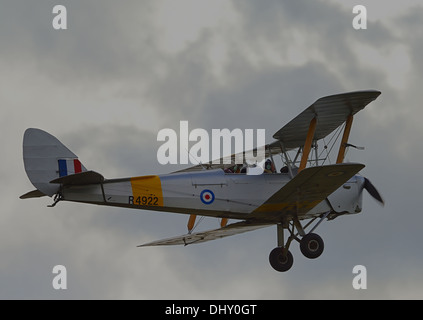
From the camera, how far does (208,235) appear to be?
23.2m

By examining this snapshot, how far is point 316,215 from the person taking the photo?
2148cm

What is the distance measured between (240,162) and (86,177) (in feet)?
10.5

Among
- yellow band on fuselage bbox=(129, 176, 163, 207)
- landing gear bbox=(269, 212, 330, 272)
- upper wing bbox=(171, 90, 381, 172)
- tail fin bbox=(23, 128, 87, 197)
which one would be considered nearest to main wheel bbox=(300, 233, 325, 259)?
landing gear bbox=(269, 212, 330, 272)

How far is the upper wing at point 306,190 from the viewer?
19.3m

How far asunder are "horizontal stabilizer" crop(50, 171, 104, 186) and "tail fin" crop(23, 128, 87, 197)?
212mm

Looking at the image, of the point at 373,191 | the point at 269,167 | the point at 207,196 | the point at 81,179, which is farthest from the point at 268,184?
the point at 81,179

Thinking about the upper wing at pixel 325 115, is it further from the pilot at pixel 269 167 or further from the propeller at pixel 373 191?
the propeller at pixel 373 191

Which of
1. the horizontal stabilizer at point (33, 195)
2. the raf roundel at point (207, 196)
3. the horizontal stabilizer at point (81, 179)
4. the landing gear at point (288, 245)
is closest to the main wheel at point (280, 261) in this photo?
the landing gear at point (288, 245)

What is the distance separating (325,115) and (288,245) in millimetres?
2698

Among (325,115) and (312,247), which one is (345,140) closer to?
(325,115)

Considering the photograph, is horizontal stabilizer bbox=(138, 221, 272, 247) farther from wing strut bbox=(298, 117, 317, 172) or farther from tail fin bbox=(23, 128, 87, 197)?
tail fin bbox=(23, 128, 87, 197)

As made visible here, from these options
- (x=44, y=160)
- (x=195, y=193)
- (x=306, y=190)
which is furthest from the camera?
(x=195, y=193)

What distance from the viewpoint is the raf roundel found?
2058 cm
